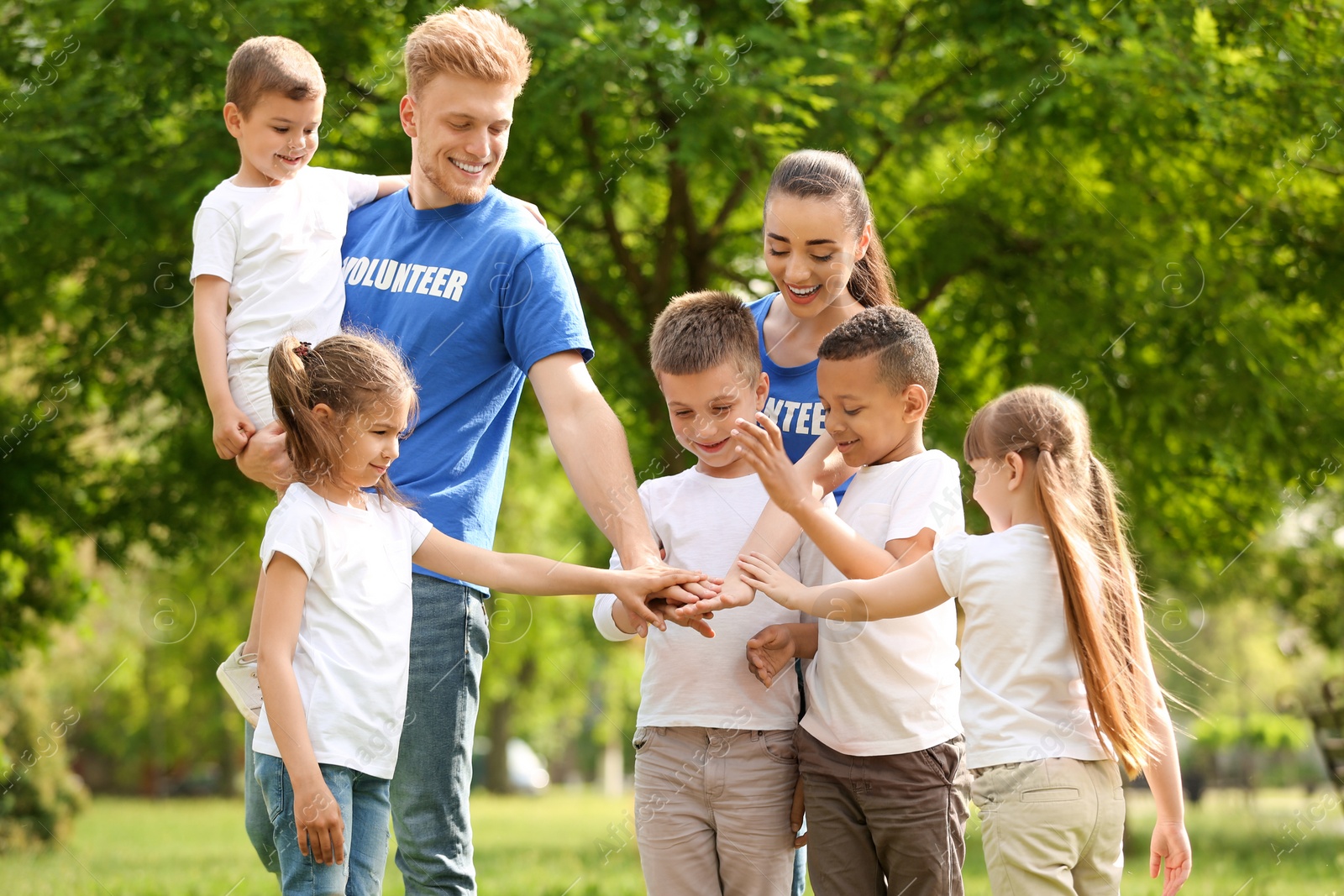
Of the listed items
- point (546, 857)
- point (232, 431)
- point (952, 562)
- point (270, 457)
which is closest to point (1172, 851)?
point (952, 562)

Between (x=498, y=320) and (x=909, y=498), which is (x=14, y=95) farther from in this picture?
(x=909, y=498)

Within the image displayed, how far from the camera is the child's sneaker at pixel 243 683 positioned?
269 centimetres

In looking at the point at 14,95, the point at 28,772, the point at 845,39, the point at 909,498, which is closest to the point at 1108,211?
the point at 845,39

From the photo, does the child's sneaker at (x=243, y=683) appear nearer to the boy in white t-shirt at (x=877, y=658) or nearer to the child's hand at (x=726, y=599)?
the child's hand at (x=726, y=599)

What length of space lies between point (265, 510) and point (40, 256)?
271 centimetres

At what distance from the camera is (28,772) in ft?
46.5

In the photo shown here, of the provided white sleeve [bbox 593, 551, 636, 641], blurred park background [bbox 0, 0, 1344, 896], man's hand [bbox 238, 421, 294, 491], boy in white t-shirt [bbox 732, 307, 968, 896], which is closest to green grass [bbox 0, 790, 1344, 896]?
blurred park background [bbox 0, 0, 1344, 896]

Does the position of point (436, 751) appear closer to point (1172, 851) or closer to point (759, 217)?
point (1172, 851)

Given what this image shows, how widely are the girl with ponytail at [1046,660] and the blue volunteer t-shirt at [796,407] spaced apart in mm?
424

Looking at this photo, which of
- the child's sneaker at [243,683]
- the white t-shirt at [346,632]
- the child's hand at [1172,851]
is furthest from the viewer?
the child's hand at [1172,851]

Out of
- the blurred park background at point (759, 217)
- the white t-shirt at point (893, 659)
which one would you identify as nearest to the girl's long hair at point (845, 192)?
the white t-shirt at point (893, 659)

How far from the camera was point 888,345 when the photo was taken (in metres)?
2.84

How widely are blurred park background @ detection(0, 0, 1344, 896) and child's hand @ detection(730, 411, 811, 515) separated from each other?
3.03 metres

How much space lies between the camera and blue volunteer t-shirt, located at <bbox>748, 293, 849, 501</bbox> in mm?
3080
